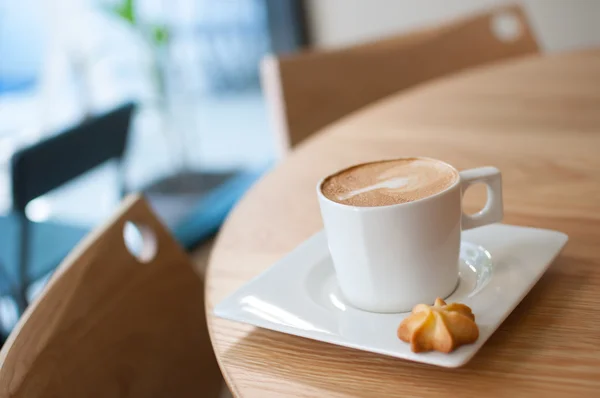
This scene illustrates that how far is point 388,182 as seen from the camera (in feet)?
1.67

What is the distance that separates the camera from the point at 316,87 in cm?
122

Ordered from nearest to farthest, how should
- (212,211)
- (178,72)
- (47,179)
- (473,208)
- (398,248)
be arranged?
(398,248) → (473,208) → (47,179) → (212,211) → (178,72)

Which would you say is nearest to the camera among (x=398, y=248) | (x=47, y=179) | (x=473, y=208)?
(x=398, y=248)

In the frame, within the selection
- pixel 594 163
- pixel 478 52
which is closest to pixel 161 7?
pixel 478 52

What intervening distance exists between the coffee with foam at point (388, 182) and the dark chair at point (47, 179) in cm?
106

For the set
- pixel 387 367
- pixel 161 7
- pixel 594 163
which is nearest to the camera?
pixel 387 367

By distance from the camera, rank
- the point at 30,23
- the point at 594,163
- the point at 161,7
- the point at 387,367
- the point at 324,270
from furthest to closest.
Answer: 1. the point at 161,7
2. the point at 30,23
3. the point at 594,163
4. the point at 324,270
5. the point at 387,367

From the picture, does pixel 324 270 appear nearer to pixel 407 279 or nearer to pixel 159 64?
pixel 407 279

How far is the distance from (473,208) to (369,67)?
2.26 feet

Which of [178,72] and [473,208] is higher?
[473,208]

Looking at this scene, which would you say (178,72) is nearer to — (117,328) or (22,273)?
(22,273)

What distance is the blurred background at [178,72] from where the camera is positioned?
8.44ft

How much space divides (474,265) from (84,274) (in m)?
0.34

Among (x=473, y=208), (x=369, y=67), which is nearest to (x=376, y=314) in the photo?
(x=473, y=208)
